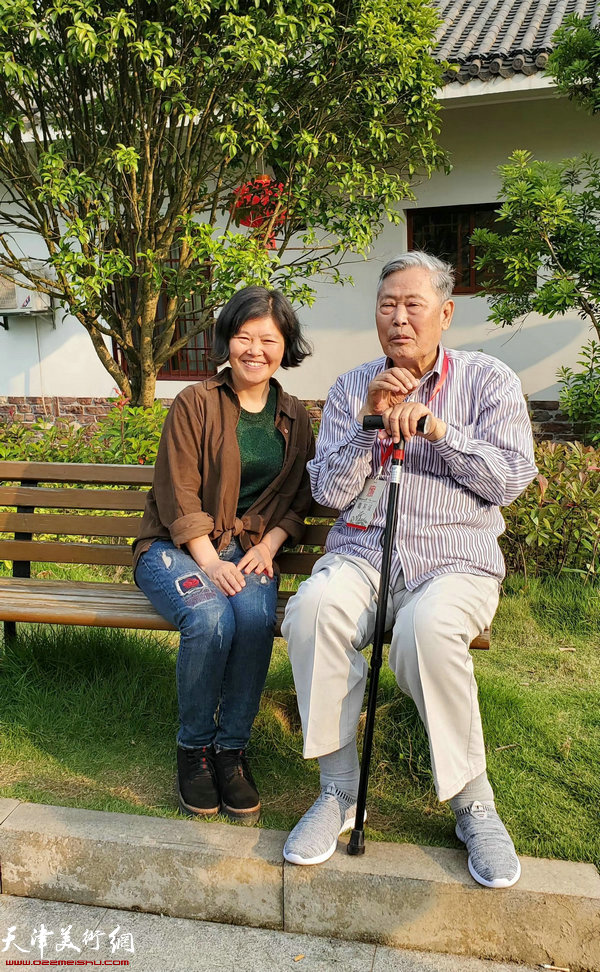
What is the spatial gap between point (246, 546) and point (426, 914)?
1.31m

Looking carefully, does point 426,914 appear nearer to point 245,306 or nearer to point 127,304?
point 245,306

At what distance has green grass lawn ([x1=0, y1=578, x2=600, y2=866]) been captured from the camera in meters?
2.62

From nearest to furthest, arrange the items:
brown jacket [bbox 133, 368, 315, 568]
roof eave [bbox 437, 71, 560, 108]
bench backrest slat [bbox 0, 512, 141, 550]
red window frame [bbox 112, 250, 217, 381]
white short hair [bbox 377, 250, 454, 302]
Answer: white short hair [bbox 377, 250, 454, 302]
brown jacket [bbox 133, 368, 315, 568]
bench backrest slat [bbox 0, 512, 141, 550]
roof eave [bbox 437, 71, 560, 108]
red window frame [bbox 112, 250, 217, 381]

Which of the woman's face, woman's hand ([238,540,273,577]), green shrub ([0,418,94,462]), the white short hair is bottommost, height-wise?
woman's hand ([238,540,273,577])

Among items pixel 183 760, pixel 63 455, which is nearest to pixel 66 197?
pixel 63 455

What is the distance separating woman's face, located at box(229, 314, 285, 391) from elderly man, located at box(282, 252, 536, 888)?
0.26m

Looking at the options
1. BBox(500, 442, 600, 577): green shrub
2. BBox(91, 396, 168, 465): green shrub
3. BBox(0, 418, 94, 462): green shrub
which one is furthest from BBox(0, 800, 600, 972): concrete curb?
BBox(0, 418, 94, 462): green shrub

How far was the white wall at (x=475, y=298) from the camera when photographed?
7820 millimetres

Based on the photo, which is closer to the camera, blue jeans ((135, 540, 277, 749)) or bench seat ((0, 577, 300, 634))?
blue jeans ((135, 540, 277, 749))

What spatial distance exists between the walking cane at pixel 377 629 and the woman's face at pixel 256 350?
0.56 metres

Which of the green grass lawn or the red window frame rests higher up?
the red window frame

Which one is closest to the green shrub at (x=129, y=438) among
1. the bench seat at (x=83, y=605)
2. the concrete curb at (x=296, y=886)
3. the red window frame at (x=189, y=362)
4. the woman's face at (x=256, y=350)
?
the bench seat at (x=83, y=605)

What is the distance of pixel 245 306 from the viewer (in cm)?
296

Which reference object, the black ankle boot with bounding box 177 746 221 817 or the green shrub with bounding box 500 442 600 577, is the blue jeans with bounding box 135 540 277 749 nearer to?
the black ankle boot with bounding box 177 746 221 817
